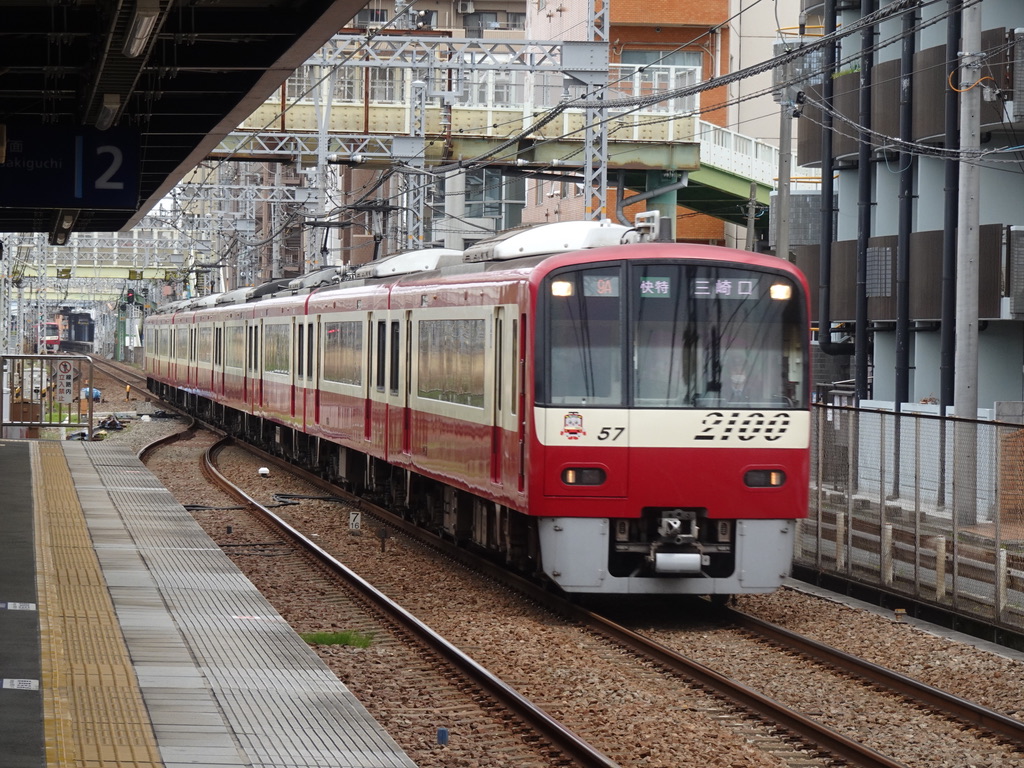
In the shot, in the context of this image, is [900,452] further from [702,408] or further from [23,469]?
[23,469]

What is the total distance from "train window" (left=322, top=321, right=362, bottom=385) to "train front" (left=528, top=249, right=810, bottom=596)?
26.0ft

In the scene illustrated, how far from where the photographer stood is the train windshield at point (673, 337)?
11383 millimetres

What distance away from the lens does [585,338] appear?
11.4 meters

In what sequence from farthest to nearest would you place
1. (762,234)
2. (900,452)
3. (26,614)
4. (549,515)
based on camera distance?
(762,234)
(900,452)
(549,515)
(26,614)

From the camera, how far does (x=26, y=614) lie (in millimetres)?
9539

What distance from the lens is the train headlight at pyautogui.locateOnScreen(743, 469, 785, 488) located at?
11562 mm

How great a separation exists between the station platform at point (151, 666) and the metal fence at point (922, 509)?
508 cm

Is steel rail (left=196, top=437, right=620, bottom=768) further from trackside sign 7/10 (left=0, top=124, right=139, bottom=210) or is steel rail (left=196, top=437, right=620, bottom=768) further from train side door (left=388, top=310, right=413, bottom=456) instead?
trackside sign 7/10 (left=0, top=124, right=139, bottom=210)

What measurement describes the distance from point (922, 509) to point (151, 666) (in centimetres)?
662

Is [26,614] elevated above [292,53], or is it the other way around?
[292,53]

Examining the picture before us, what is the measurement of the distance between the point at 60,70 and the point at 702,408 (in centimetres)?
585

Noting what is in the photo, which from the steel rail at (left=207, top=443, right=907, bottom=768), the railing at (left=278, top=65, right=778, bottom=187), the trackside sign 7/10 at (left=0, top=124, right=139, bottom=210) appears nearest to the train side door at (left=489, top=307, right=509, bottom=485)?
the steel rail at (left=207, top=443, right=907, bottom=768)

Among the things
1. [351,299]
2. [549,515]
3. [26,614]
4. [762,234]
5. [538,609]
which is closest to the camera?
[26,614]

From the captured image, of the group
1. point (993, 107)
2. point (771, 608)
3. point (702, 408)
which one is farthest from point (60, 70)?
point (993, 107)
